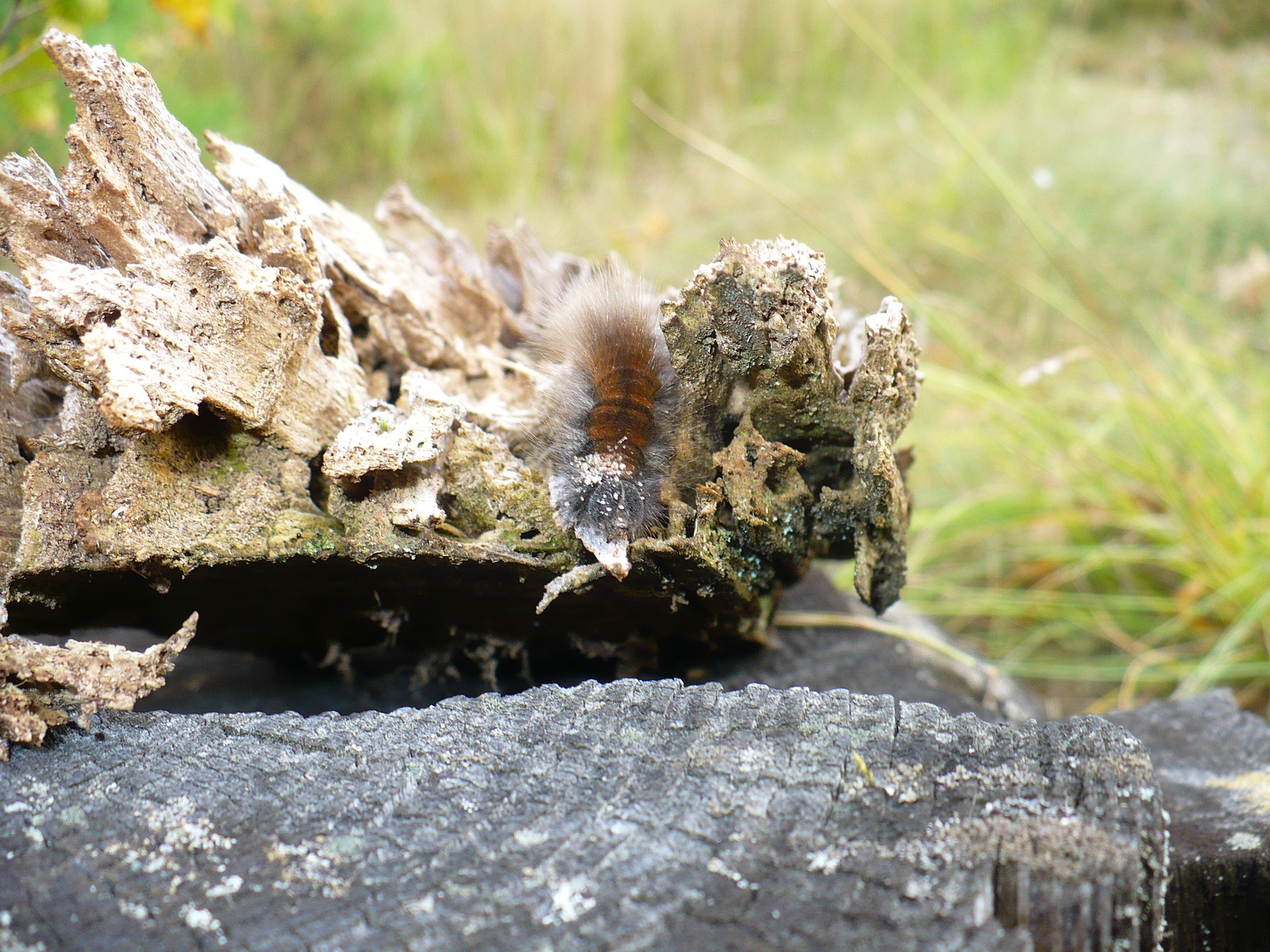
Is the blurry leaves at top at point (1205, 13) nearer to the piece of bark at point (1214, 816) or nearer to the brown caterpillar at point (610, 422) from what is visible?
the piece of bark at point (1214, 816)

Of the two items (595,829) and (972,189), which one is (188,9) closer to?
(595,829)

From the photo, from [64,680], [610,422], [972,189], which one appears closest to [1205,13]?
[972,189]

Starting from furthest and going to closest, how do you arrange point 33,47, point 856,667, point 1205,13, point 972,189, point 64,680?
point 972,189, point 1205,13, point 33,47, point 856,667, point 64,680

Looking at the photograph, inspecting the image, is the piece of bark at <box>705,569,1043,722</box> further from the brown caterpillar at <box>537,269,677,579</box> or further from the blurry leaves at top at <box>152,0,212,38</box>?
the blurry leaves at top at <box>152,0,212,38</box>

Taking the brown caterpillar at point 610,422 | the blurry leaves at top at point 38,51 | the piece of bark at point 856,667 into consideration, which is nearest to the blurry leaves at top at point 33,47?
the blurry leaves at top at point 38,51

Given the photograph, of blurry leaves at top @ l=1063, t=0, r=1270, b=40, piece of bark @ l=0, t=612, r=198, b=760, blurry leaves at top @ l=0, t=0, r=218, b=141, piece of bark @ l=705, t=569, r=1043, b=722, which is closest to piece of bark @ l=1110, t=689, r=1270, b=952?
piece of bark @ l=705, t=569, r=1043, b=722
